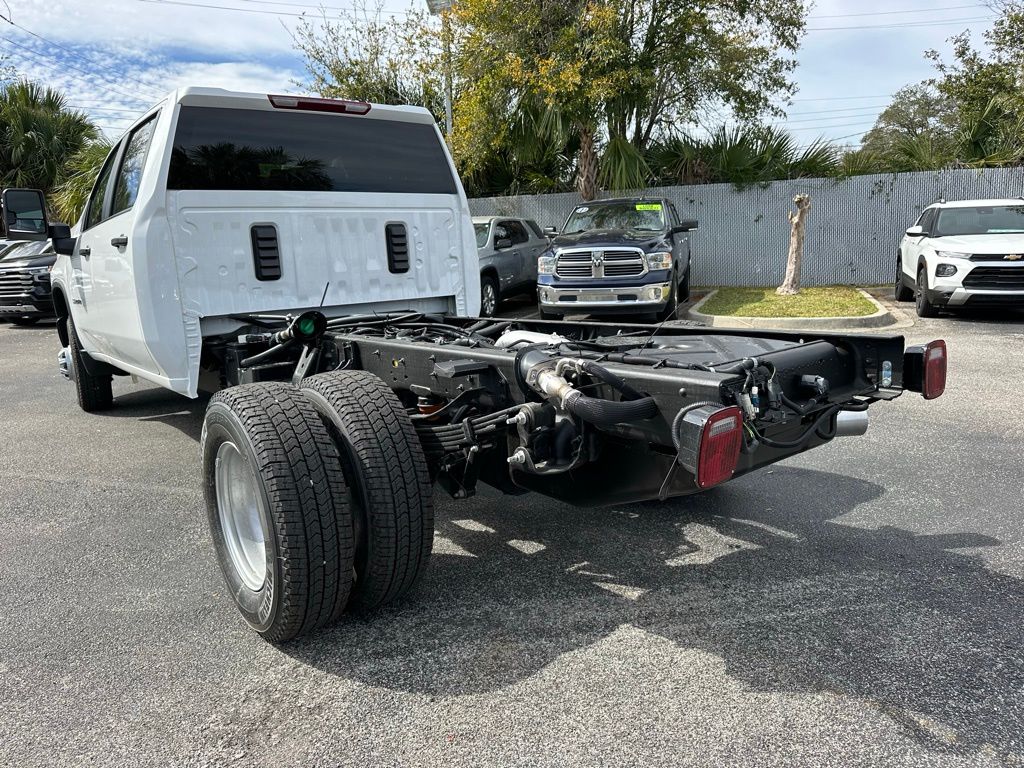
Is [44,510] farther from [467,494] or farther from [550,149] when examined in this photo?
[550,149]

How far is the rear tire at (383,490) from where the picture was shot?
279 cm

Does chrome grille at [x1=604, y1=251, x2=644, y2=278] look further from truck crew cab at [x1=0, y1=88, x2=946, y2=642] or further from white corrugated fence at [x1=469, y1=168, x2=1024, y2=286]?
white corrugated fence at [x1=469, y1=168, x2=1024, y2=286]

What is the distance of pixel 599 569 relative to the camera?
3490mm

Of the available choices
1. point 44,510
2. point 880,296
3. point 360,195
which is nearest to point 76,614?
point 44,510

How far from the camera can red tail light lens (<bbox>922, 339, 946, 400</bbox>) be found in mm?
3027

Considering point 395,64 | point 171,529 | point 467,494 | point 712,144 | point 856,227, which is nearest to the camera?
point 467,494

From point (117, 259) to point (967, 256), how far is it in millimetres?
10134

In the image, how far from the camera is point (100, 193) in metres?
5.49

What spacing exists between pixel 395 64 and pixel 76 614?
20.5 metres

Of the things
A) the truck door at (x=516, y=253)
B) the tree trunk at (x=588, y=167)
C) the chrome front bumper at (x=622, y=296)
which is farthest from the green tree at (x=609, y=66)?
the chrome front bumper at (x=622, y=296)

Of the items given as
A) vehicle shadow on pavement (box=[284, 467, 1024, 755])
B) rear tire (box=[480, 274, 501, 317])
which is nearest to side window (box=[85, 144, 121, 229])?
vehicle shadow on pavement (box=[284, 467, 1024, 755])

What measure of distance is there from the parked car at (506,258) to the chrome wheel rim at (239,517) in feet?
29.1

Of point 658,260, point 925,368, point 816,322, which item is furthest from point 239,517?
point 816,322

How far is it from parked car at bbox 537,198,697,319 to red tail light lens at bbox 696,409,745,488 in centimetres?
850
